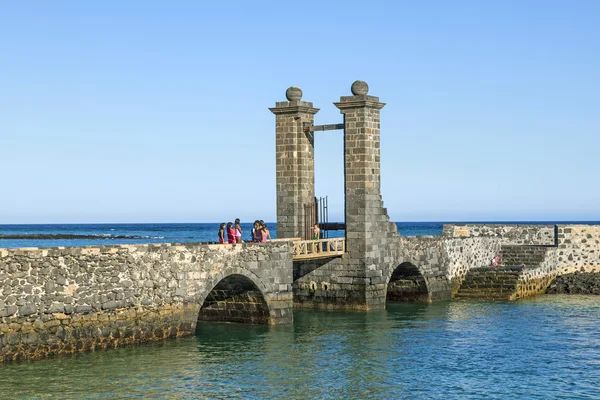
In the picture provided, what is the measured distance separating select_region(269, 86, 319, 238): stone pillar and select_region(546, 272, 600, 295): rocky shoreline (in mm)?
13215

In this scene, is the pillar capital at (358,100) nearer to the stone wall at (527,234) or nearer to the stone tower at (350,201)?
the stone tower at (350,201)

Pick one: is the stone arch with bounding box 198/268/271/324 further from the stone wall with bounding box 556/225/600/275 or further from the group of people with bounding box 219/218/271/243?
the stone wall with bounding box 556/225/600/275

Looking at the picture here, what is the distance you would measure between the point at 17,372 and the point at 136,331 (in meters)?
4.39

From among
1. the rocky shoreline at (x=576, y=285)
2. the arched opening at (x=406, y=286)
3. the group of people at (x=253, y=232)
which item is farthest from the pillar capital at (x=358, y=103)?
the rocky shoreline at (x=576, y=285)

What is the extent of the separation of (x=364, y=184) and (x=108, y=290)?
43.3 feet

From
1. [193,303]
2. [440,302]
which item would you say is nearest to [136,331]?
[193,303]

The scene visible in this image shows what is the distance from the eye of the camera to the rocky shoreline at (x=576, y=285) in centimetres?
4209

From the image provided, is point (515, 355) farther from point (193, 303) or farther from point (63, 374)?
point (63, 374)

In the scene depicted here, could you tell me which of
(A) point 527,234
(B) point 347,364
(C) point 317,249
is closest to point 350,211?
(C) point 317,249

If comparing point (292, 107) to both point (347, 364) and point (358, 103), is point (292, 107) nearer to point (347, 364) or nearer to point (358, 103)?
point (358, 103)

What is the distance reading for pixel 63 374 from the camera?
2206cm

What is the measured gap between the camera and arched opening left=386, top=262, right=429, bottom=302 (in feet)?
129

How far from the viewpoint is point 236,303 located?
31578mm

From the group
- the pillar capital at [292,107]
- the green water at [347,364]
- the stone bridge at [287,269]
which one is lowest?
the green water at [347,364]
